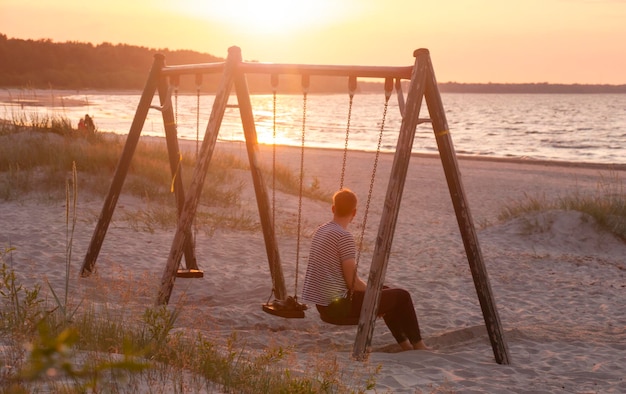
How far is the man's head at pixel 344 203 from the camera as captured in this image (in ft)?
17.4

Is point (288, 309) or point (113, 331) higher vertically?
point (113, 331)

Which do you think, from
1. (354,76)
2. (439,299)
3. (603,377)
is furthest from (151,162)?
(603,377)

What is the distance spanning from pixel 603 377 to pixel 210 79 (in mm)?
115512

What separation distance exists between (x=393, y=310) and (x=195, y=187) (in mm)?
1887

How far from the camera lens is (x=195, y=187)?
20.0 ft

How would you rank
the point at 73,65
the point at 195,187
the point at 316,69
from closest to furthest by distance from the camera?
the point at 316,69 < the point at 195,187 < the point at 73,65

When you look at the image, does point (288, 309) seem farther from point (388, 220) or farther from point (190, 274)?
point (190, 274)

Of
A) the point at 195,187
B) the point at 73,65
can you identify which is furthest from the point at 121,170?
the point at 73,65

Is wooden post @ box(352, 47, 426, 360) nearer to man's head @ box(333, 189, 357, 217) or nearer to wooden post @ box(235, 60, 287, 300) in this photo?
man's head @ box(333, 189, 357, 217)

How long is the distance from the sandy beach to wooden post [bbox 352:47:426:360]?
22 cm

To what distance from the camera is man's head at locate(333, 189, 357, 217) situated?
17.4 ft

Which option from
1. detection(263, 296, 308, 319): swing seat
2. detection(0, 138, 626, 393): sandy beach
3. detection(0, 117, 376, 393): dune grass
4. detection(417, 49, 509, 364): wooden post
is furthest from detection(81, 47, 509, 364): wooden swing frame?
detection(263, 296, 308, 319): swing seat

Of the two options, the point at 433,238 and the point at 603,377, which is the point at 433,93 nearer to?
the point at 603,377

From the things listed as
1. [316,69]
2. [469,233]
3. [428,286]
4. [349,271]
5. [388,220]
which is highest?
[316,69]
